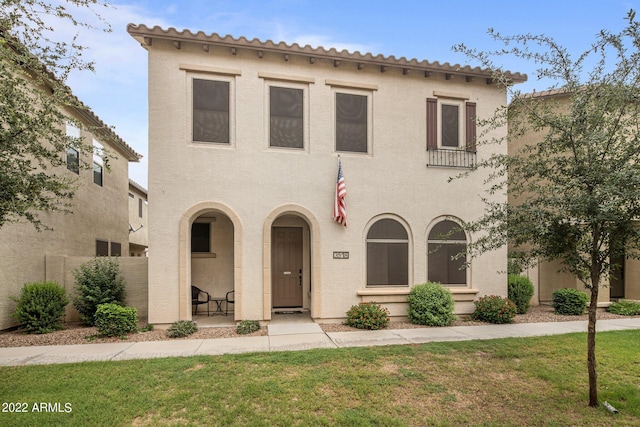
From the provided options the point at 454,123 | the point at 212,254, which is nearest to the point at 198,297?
the point at 212,254

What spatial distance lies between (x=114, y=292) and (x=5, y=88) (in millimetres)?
6252

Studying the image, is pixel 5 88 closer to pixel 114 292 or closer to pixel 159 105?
pixel 159 105

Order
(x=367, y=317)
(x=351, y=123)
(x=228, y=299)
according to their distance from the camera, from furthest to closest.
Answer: (x=228, y=299), (x=351, y=123), (x=367, y=317)

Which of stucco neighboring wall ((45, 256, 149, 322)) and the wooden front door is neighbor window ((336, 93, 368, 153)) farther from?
stucco neighboring wall ((45, 256, 149, 322))

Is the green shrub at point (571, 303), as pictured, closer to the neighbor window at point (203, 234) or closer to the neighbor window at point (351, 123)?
the neighbor window at point (351, 123)

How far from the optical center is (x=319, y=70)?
938cm

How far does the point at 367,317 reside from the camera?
8.66 meters

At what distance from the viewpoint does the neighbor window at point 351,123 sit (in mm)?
9539

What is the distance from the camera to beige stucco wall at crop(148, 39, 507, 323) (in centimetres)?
854

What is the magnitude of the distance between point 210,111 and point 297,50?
2825 mm

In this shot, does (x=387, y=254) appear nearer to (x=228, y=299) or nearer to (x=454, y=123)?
(x=454, y=123)

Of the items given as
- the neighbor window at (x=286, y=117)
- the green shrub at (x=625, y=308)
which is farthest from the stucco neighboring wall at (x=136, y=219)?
the green shrub at (x=625, y=308)

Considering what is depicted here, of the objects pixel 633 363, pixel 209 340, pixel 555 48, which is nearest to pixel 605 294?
pixel 633 363

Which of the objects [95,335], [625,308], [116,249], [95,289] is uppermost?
[116,249]
